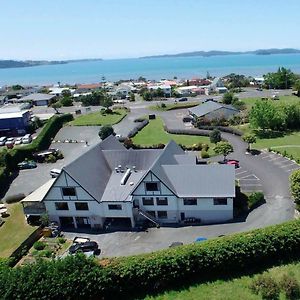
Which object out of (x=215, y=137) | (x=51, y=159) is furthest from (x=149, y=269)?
(x=215, y=137)

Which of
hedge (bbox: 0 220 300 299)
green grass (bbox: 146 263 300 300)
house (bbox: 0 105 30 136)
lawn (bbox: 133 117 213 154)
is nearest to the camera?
green grass (bbox: 146 263 300 300)

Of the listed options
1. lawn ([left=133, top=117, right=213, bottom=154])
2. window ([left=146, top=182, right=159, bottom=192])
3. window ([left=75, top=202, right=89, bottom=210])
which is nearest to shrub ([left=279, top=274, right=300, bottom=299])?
window ([left=146, top=182, right=159, bottom=192])

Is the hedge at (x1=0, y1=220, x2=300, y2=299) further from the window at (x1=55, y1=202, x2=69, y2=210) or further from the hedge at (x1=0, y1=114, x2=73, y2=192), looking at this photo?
the hedge at (x1=0, y1=114, x2=73, y2=192)

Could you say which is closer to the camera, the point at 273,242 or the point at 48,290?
the point at 48,290

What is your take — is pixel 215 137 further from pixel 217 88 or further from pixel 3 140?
pixel 217 88

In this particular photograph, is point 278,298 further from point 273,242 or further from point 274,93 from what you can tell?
point 274,93

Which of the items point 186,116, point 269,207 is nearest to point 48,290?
point 269,207
